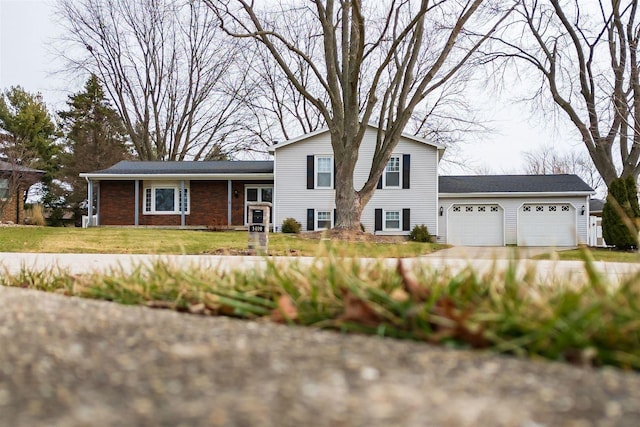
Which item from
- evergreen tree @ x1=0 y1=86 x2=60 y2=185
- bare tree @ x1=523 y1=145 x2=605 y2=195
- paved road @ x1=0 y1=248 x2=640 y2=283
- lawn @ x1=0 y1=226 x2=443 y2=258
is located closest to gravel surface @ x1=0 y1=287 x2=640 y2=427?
paved road @ x1=0 y1=248 x2=640 y2=283

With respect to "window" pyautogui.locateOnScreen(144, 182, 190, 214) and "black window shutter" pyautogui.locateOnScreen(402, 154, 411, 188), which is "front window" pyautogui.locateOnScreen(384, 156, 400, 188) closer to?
"black window shutter" pyautogui.locateOnScreen(402, 154, 411, 188)

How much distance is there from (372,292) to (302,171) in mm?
19249

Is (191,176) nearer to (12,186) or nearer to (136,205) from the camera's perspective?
(136,205)

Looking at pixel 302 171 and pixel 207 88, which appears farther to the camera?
pixel 207 88

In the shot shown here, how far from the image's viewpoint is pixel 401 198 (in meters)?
20.8

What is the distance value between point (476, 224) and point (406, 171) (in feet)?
12.4

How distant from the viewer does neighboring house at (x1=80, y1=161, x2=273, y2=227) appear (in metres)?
22.2

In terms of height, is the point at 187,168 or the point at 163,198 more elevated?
the point at 187,168

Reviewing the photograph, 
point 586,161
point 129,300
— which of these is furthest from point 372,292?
point 586,161

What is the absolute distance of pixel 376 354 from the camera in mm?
1509

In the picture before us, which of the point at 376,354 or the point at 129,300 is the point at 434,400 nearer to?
the point at 376,354

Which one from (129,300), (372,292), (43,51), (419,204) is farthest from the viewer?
(43,51)

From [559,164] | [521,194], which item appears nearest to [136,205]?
[521,194]

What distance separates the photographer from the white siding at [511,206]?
20.9 meters
